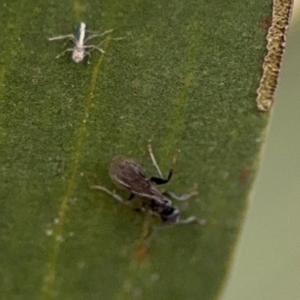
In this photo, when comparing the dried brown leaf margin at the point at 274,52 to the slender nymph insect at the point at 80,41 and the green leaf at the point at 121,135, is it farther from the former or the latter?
the slender nymph insect at the point at 80,41

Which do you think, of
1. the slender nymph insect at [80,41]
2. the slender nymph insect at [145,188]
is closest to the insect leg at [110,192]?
the slender nymph insect at [145,188]

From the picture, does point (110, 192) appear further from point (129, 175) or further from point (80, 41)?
point (80, 41)

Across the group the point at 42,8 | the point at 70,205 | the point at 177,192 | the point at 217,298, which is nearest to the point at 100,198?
the point at 70,205

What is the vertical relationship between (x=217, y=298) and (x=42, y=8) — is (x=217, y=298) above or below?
below

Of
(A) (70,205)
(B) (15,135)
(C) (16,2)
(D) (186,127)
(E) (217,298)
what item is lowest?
(E) (217,298)

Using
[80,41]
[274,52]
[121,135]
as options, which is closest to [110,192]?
[121,135]

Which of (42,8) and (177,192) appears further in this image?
(177,192)

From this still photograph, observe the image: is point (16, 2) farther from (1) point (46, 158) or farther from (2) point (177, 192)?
(2) point (177, 192)

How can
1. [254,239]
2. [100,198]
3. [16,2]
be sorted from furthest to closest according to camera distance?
[254,239]
[100,198]
[16,2]
